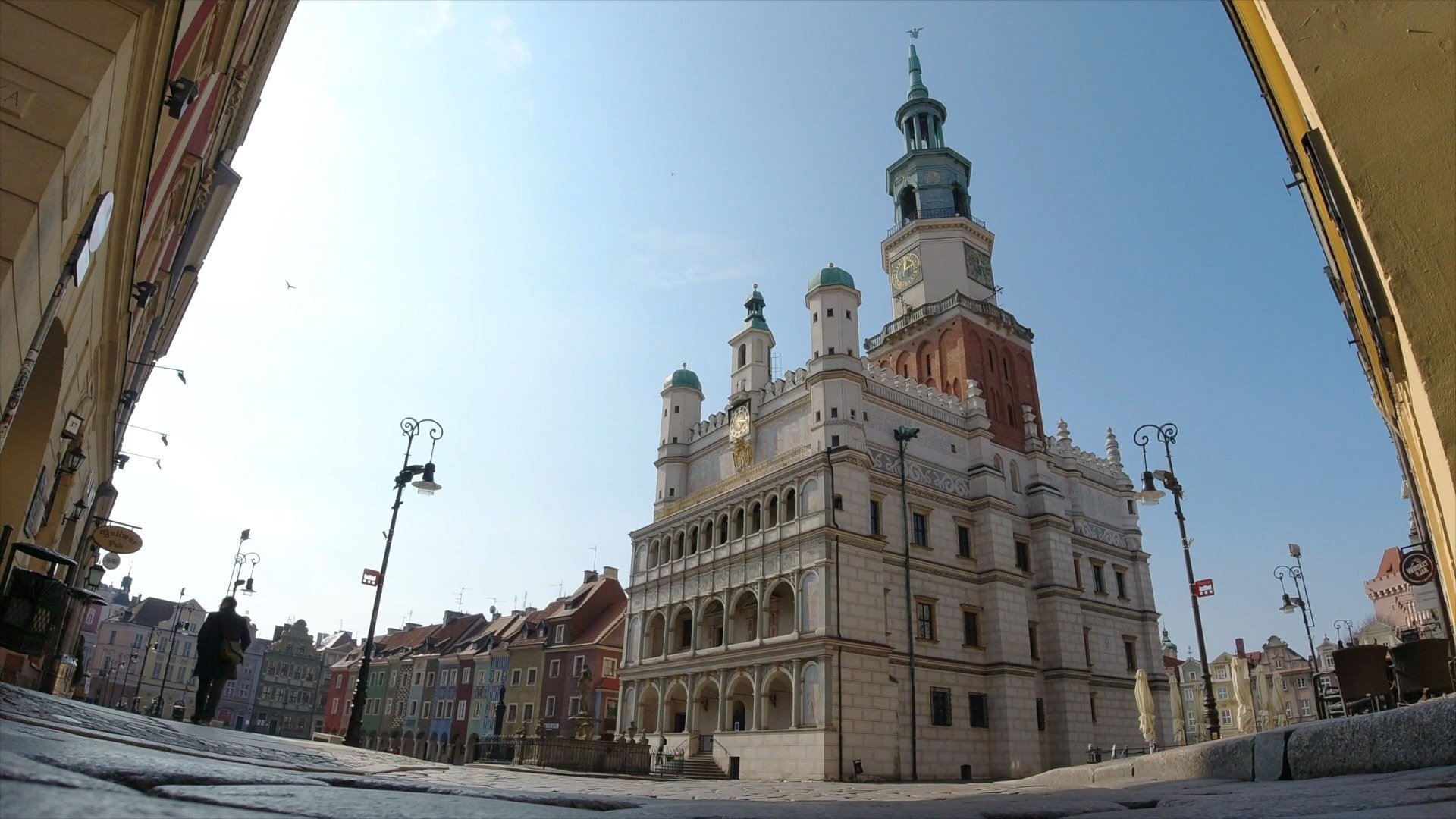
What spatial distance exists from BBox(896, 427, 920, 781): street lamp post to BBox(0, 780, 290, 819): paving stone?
28728 millimetres

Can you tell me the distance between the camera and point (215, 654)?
13.4 meters

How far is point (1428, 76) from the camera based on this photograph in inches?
249

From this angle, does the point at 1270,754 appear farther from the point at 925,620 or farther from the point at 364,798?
the point at 925,620

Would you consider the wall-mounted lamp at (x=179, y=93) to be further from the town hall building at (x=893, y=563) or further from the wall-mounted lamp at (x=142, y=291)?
the town hall building at (x=893, y=563)

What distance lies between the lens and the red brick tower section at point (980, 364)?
131 ft

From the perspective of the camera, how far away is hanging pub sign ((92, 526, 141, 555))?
1667cm

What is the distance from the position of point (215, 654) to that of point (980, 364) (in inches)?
1380

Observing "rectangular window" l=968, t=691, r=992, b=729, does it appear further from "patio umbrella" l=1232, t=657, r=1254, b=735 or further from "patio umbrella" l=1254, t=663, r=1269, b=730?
"patio umbrella" l=1232, t=657, r=1254, b=735

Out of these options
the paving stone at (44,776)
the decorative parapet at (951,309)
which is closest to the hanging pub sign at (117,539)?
the paving stone at (44,776)

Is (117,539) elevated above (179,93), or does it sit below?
below

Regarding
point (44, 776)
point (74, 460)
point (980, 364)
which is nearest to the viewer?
point (44, 776)

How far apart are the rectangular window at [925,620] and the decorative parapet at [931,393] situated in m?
9.26

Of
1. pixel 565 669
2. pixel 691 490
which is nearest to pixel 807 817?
pixel 691 490

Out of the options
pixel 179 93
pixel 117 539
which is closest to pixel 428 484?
pixel 117 539
